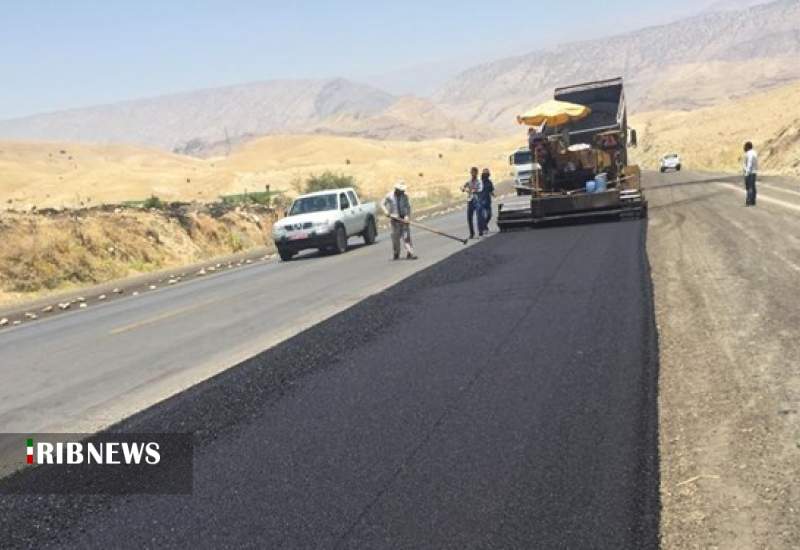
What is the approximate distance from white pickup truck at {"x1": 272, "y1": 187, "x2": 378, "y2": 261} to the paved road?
239cm

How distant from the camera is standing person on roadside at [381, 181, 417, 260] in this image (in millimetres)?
19688

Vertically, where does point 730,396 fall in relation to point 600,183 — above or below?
below

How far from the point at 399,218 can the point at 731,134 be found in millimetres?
85122

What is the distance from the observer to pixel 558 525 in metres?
4.43

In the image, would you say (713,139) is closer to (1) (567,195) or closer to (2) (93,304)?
(1) (567,195)

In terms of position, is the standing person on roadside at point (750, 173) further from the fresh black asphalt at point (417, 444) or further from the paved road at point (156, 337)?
the fresh black asphalt at point (417, 444)

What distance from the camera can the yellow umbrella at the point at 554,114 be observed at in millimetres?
22672

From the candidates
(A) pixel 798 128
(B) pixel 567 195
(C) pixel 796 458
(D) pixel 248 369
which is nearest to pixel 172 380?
(D) pixel 248 369

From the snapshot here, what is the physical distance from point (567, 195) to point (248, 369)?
15.6 meters

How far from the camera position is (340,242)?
2388cm

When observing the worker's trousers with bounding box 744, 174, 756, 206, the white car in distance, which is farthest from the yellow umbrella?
the white car in distance

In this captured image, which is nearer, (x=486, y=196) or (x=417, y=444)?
(x=417, y=444)

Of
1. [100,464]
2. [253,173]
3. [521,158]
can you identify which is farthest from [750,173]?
[253,173]

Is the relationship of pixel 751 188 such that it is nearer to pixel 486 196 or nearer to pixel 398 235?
pixel 486 196
